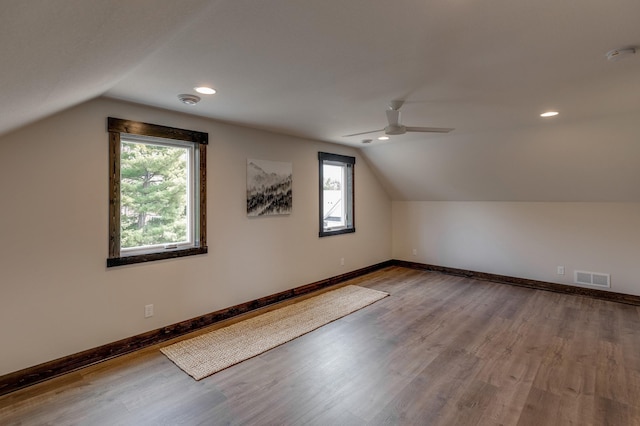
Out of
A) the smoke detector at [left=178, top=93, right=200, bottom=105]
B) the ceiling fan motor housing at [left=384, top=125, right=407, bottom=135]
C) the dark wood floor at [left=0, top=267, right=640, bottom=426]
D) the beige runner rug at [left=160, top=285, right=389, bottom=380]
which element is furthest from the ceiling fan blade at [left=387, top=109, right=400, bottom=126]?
the beige runner rug at [left=160, top=285, right=389, bottom=380]

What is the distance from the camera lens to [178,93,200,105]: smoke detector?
2850 mm

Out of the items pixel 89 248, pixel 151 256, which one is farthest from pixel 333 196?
pixel 89 248

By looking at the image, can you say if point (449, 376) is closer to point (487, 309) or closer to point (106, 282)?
point (487, 309)

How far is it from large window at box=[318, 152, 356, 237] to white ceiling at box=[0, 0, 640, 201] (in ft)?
3.96

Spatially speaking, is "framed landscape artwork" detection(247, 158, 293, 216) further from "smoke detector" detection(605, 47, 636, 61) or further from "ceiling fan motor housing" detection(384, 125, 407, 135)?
"smoke detector" detection(605, 47, 636, 61)

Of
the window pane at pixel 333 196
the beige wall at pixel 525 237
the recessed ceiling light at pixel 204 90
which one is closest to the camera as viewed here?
the recessed ceiling light at pixel 204 90

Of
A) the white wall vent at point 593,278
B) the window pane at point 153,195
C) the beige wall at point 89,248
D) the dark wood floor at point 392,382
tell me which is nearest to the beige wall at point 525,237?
the white wall vent at point 593,278

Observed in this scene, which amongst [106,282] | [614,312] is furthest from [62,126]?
[614,312]

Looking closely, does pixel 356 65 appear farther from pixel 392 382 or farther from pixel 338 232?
pixel 338 232

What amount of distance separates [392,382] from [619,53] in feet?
8.99

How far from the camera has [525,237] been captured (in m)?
5.24

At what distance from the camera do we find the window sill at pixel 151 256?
9.86 feet

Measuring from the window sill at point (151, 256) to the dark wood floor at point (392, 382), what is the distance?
0.87 metres

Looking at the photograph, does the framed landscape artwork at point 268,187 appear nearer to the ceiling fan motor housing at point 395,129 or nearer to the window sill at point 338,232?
the window sill at point 338,232
